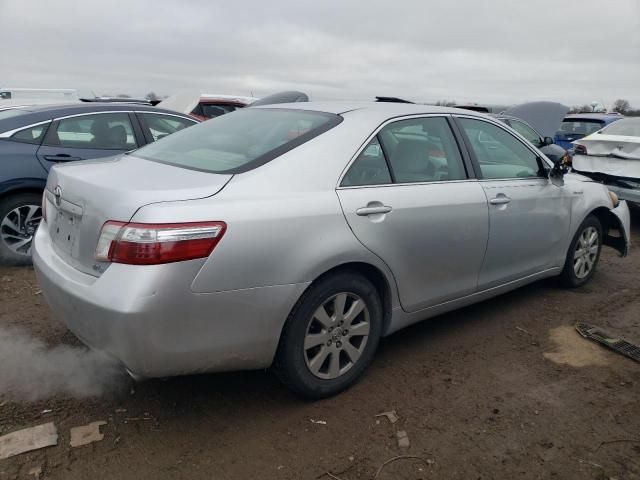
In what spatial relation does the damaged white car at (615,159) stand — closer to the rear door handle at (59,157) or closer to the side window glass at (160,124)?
the side window glass at (160,124)

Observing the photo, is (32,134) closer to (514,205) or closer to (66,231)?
(66,231)

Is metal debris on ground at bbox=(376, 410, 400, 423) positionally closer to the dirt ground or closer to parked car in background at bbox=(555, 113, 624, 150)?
the dirt ground

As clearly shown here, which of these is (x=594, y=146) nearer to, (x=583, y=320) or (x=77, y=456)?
(x=583, y=320)

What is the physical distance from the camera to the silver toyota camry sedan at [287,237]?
237cm

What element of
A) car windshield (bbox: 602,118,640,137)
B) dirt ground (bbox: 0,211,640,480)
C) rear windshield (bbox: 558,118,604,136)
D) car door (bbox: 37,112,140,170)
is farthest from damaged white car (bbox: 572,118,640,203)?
car door (bbox: 37,112,140,170)

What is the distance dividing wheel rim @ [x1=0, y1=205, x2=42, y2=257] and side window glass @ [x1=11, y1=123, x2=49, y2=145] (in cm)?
60

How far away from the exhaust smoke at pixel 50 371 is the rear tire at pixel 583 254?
3.59 metres

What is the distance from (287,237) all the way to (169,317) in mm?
636

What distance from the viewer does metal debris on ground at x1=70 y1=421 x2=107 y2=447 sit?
102 inches

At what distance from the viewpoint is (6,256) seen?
4969 millimetres

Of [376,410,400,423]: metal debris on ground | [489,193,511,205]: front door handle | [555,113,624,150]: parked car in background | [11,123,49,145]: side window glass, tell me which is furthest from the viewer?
[555,113,624,150]: parked car in background

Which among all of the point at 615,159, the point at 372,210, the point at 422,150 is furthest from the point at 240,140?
the point at 615,159

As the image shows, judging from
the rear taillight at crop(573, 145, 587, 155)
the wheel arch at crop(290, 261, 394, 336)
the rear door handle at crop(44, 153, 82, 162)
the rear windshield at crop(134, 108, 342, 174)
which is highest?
the rear windshield at crop(134, 108, 342, 174)

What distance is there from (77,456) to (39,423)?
362 millimetres
